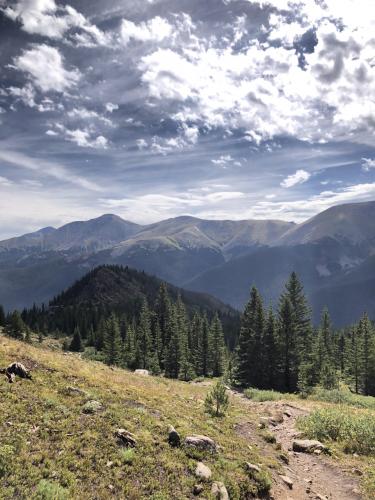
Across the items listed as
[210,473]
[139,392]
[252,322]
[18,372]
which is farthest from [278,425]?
[252,322]

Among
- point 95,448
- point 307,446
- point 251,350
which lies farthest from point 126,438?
point 251,350

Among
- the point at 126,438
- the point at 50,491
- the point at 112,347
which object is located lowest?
the point at 112,347

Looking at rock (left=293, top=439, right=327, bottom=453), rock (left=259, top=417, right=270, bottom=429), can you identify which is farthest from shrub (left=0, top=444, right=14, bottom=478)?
rock (left=259, top=417, right=270, bottom=429)

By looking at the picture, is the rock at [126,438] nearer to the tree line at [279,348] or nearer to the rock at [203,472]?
the rock at [203,472]

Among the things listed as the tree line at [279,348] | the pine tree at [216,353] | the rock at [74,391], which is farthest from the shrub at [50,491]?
the pine tree at [216,353]

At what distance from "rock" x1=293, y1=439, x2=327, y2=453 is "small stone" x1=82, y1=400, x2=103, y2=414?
32.4ft

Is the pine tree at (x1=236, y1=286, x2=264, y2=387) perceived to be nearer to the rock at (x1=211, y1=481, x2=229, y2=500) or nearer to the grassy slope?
the grassy slope

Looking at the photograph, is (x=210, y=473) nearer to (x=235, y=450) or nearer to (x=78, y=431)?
(x=235, y=450)

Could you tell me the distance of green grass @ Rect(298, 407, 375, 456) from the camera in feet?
54.4

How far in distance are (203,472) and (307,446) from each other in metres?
7.51

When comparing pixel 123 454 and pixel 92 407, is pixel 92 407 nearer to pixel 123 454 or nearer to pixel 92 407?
pixel 92 407

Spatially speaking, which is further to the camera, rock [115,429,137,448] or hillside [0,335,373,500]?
rock [115,429,137,448]

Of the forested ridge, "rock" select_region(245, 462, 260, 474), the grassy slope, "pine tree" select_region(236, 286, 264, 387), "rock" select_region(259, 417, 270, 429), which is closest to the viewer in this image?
the grassy slope

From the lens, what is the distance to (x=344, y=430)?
59.5ft
